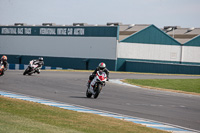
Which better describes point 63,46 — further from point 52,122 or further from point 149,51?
point 52,122

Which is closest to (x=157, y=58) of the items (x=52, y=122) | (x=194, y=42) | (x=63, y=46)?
(x=194, y=42)

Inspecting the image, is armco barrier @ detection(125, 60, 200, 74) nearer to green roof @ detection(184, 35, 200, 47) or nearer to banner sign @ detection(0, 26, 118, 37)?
banner sign @ detection(0, 26, 118, 37)

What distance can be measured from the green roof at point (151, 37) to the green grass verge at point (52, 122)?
47.5 metres

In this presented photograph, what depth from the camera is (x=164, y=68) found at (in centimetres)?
5806

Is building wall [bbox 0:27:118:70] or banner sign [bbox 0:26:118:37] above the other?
banner sign [bbox 0:26:118:37]

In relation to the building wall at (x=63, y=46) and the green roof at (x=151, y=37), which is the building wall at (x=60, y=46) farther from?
the green roof at (x=151, y=37)

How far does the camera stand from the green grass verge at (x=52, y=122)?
917 cm

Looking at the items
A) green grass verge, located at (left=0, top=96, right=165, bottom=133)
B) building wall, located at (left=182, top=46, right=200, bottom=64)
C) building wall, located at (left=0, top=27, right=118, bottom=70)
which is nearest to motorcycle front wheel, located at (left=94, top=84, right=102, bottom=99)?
green grass verge, located at (left=0, top=96, right=165, bottom=133)

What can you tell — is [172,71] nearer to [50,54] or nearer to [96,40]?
[96,40]

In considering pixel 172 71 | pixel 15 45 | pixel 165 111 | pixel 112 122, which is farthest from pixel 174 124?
pixel 15 45

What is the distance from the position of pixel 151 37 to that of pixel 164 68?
6.02 meters

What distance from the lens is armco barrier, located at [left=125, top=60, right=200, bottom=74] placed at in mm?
57656

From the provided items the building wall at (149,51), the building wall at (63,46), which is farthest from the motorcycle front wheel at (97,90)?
the building wall at (149,51)

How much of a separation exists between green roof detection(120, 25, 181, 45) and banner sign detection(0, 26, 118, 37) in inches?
131
